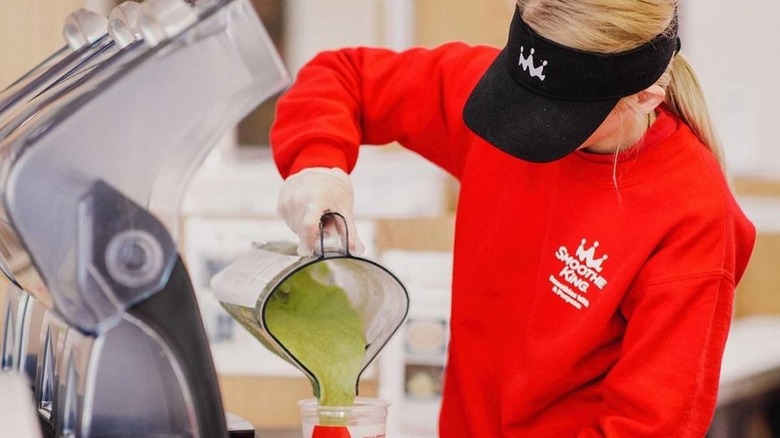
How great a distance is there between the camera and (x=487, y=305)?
1.23m

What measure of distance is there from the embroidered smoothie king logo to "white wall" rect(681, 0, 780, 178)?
1934 mm

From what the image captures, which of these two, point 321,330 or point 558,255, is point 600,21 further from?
point 321,330

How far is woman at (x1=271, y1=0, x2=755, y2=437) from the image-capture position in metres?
0.99

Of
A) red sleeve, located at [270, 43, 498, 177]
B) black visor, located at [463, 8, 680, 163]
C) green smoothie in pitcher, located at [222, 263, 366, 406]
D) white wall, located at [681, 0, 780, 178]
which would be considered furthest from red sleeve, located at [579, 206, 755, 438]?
white wall, located at [681, 0, 780, 178]

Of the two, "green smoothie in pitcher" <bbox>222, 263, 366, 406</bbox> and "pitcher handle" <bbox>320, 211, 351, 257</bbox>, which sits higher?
"pitcher handle" <bbox>320, 211, 351, 257</bbox>

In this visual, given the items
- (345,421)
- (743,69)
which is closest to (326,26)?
(743,69)

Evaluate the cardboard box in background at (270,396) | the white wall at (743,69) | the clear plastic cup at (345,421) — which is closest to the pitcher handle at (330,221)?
the clear plastic cup at (345,421)

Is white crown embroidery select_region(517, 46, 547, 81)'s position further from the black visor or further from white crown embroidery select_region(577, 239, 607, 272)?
white crown embroidery select_region(577, 239, 607, 272)

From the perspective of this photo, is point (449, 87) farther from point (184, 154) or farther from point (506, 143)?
point (184, 154)

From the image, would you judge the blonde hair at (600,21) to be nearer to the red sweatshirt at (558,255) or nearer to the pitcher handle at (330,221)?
the red sweatshirt at (558,255)

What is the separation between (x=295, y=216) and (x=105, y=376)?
1.30 feet

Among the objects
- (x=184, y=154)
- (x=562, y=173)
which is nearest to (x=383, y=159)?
(x=562, y=173)

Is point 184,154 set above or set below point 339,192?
above

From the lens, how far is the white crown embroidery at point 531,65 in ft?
3.24
